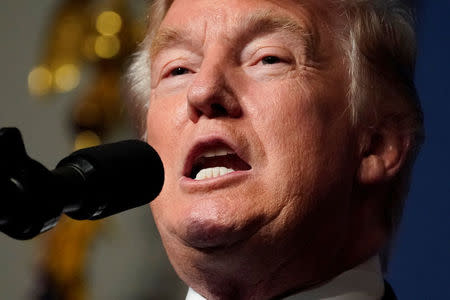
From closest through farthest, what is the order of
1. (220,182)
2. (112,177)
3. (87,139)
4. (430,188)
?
(112,177), (220,182), (430,188), (87,139)

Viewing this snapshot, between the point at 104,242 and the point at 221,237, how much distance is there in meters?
1.15

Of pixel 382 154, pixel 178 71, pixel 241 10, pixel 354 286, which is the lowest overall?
pixel 354 286

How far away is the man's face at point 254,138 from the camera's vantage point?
1.34 meters

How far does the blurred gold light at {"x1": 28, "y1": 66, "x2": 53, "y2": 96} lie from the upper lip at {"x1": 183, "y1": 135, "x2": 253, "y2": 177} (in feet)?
3.85

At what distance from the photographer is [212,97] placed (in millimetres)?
1350

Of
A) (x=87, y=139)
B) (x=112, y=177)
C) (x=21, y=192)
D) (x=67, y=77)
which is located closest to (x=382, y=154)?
(x=112, y=177)

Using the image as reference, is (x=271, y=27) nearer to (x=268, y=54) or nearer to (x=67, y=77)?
(x=268, y=54)

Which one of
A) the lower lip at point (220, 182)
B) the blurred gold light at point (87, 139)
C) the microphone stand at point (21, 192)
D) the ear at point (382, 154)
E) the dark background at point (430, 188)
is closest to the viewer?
the microphone stand at point (21, 192)

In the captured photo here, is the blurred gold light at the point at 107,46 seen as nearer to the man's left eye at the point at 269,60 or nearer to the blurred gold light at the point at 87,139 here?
the blurred gold light at the point at 87,139

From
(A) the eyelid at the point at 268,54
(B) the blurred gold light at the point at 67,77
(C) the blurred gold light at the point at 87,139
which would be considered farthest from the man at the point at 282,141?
(B) the blurred gold light at the point at 67,77

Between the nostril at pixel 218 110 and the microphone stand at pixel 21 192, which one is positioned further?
the nostril at pixel 218 110

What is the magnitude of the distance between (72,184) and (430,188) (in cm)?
105

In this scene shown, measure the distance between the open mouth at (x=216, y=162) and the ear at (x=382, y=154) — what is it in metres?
0.19

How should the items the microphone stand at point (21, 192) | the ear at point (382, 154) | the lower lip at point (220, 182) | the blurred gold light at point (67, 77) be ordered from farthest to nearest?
the blurred gold light at point (67, 77), the ear at point (382, 154), the lower lip at point (220, 182), the microphone stand at point (21, 192)
